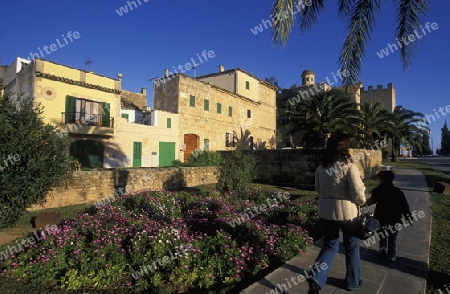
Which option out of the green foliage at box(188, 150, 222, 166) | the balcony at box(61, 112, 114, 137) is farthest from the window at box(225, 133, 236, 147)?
the balcony at box(61, 112, 114, 137)

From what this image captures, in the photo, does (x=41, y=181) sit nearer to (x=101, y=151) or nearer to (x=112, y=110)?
(x=101, y=151)

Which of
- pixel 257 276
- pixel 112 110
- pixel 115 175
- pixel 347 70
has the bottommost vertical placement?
pixel 257 276

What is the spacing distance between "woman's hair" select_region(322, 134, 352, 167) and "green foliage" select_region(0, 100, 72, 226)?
6.30 meters

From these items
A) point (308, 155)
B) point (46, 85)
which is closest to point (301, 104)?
point (308, 155)

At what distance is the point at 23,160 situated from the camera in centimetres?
601

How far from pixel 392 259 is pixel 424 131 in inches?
1476

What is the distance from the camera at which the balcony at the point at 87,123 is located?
17.9m

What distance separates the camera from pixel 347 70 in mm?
6012

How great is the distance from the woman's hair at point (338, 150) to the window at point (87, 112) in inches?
752

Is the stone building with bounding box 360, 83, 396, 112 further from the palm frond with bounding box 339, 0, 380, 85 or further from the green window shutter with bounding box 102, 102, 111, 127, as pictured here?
the palm frond with bounding box 339, 0, 380, 85

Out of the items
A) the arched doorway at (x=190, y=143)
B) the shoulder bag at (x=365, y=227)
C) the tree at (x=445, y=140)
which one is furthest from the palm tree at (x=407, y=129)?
the tree at (x=445, y=140)

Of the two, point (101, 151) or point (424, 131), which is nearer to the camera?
point (101, 151)

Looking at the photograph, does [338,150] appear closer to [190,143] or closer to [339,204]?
[339,204]

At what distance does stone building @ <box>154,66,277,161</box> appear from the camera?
2467 centimetres
